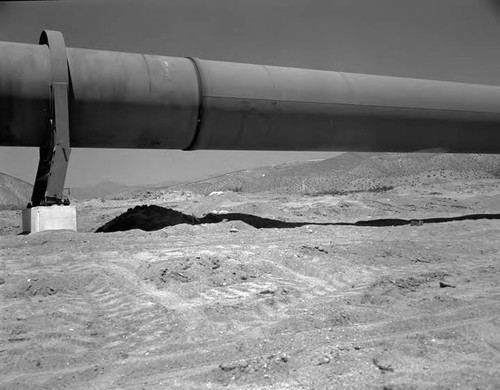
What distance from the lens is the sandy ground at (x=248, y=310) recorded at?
319cm

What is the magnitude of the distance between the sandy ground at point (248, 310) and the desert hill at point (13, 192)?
62.7 ft

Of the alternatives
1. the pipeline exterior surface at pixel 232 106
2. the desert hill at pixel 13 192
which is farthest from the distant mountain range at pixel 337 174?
the pipeline exterior surface at pixel 232 106

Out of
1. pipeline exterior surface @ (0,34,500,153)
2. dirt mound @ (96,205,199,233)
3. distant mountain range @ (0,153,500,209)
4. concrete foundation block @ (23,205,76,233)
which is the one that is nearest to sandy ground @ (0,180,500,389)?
concrete foundation block @ (23,205,76,233)

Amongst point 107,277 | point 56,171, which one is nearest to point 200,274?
point 107,277

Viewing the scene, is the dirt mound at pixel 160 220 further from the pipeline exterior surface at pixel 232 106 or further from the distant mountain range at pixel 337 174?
the distant mountain range at pixel 337 174

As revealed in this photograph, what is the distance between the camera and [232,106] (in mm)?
9930

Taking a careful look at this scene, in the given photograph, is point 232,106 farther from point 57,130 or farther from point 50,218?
point 50,218

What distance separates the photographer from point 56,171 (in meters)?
8.52

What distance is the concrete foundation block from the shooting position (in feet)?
26.8

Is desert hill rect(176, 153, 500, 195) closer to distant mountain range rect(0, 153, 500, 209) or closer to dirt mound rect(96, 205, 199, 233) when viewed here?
distant mountain range rect(0, 153, 500, 209)

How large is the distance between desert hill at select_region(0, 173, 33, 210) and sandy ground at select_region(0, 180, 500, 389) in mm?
19122

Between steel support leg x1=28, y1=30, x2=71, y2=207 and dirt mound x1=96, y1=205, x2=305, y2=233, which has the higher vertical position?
steel support leg x1=28, y1=30, x2=71, y2=207

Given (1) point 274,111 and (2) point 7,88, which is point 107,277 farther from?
(1) point 274,111

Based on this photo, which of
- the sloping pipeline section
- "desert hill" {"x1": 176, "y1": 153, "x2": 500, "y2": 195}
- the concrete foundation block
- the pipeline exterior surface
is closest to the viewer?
the concrete foundation block
